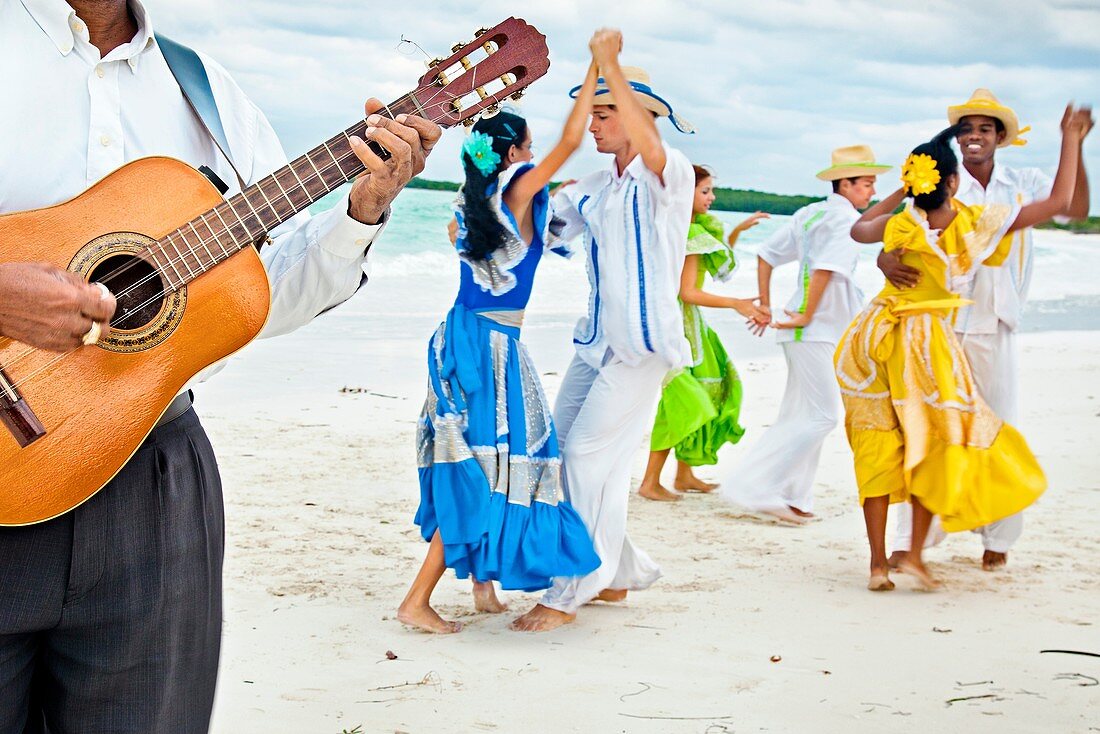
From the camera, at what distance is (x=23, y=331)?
181 cm

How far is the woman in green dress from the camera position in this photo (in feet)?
21.5

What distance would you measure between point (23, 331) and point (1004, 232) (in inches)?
177

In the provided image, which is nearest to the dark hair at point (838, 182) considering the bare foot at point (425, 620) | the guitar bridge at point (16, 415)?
the bare foot at point (425, 620)

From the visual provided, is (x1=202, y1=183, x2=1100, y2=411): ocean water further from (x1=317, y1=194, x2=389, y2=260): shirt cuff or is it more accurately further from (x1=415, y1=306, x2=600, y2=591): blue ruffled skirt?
(x1=317, y1=194, x2=389, y2=260): shirt cuff

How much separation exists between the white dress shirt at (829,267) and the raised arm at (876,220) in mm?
948

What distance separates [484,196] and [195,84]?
2.56 meters

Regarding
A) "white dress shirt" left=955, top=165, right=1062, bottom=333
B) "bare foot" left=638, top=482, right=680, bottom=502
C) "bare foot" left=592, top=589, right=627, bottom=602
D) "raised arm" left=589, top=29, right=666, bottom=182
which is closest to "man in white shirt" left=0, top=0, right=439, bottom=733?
"raised arm" left=589, top=29, right=666, bottom=182

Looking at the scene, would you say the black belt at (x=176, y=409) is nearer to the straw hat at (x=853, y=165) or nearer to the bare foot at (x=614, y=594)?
the bare foot at (x=614, y=594)

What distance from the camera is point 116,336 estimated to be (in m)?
1.98

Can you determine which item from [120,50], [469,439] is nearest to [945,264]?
[469,439]

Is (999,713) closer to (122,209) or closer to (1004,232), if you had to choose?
(1004,232)

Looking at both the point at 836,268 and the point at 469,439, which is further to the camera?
the point at 836,268

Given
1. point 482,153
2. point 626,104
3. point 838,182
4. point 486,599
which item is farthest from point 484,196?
point 838,182

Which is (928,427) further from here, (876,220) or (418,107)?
(418,107)
